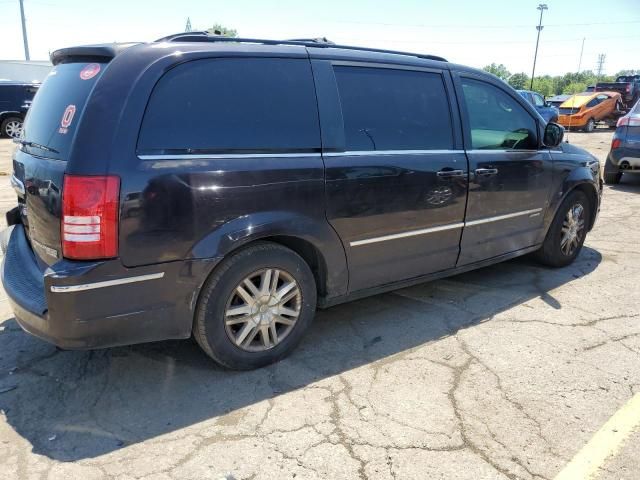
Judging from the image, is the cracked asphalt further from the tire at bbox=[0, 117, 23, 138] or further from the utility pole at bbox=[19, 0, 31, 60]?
the utility pole at bbox=[19, 0, 31, 60]

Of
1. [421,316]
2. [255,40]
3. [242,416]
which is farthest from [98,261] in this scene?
[421,316]

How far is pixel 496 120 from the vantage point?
434 cm

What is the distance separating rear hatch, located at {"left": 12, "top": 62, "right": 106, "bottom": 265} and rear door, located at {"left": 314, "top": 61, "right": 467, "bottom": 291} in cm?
136

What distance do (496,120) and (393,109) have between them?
123 cm

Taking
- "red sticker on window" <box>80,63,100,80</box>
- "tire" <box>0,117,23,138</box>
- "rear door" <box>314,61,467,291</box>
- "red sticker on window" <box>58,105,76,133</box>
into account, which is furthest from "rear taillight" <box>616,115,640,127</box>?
"tire" <box>0,117,23,138</box>

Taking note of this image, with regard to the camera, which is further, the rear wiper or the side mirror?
the side mirror

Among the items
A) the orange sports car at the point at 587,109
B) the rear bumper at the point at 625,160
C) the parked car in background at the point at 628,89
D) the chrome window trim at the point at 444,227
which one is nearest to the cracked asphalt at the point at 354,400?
the chrome window trim at the point at 444,227

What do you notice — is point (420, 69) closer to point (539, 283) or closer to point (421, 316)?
point (421, 316)

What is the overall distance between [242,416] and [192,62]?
6.18 ft

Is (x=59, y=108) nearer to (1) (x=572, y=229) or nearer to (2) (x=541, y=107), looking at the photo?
(1) (x=572, y=229)

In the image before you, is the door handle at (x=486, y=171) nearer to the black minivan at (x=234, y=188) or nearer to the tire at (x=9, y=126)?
the black minivan at (x=234, y=188)

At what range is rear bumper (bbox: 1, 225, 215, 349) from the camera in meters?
2.53

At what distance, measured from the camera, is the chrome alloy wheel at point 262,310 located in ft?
9.95

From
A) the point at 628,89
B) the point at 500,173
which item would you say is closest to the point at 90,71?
the point at 500,173
